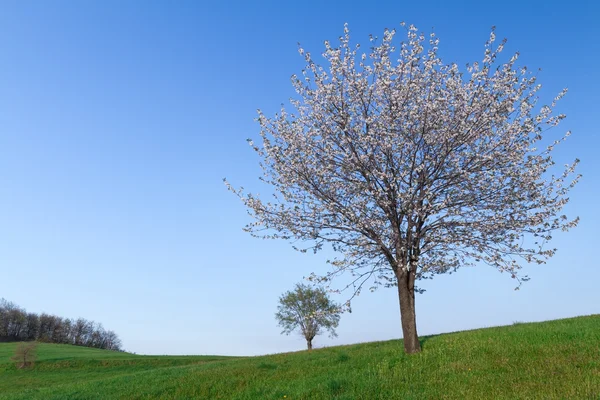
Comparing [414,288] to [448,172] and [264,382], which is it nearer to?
[448,172]

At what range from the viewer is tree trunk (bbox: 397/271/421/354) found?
20.3 metres

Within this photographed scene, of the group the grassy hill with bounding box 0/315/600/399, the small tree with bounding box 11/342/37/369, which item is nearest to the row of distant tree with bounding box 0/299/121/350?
the small tree with bounding box 11/342/37/369

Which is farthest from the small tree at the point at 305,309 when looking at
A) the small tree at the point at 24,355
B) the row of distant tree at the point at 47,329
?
the row of distant tree at the point at 47,329

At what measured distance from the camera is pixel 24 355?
181ft

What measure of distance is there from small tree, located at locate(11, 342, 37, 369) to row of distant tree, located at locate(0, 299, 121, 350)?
7872 cm

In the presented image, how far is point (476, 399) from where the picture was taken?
1313cm

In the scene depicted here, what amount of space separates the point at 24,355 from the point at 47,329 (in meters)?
88.2

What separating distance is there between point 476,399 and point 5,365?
60.2m

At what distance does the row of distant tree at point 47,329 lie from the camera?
128 meters

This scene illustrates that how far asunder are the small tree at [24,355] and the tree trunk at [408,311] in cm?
5134

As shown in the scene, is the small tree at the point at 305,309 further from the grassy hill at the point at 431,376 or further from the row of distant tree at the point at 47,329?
the row of distant tree at the point at 47,329

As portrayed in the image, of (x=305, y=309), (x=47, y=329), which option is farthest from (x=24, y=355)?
(x=47, y=329)

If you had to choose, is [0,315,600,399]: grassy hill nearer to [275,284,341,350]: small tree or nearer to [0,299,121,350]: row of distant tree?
[275,284,341,350]: small tree

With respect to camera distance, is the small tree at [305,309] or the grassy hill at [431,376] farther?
the small tree at [305,309]
